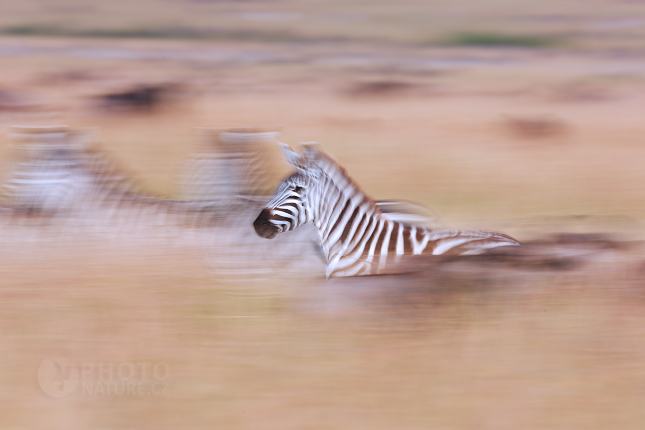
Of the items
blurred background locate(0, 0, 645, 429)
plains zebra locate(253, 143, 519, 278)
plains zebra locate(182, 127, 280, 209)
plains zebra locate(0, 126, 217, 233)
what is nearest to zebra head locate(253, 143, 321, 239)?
plains zebra locate(253, 143, 519, 278)

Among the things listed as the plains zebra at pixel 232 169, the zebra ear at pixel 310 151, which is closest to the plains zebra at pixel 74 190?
the plains zebra at pixel 232 169

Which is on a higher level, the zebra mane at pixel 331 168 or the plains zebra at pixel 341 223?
the zebra mane at pixel 331 168

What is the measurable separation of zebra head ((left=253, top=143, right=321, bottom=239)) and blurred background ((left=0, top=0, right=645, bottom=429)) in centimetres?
38

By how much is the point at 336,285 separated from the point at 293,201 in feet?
1.69

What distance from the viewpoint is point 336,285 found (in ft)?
12.3

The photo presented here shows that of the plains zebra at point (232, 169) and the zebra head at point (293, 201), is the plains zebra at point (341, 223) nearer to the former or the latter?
the zebra head at point (293, 201)

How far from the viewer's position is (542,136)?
30.2 feet

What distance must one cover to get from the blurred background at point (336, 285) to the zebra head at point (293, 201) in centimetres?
38

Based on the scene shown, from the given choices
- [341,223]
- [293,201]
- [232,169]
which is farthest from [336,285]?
[232,169]

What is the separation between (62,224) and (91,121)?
203 inches

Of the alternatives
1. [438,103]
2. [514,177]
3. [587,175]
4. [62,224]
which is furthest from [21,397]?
[438,103]

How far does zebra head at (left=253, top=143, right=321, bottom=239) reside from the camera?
3.83m

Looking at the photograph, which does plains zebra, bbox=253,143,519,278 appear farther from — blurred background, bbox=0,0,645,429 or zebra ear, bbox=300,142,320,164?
blurred background, bbox=0,0,645,429

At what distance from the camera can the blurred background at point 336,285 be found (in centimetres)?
323
